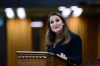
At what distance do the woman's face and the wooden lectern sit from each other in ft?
1.14

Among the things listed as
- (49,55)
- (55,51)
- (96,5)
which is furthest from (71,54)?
(96,5)

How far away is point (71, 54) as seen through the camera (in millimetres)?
2852

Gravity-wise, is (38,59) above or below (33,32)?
above

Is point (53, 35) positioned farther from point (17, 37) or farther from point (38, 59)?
point (17, 37)

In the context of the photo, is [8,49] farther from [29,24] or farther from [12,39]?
[29,24]

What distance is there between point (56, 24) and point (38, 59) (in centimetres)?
43

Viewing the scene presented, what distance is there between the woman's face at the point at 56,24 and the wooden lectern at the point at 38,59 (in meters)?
0.35

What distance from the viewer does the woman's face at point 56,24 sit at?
111 inches

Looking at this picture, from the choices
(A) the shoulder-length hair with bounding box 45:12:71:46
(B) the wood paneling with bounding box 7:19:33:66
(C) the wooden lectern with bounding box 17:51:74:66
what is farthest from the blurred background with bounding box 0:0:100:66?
(C) the wooden lectern with bounding box 17:51:74:66

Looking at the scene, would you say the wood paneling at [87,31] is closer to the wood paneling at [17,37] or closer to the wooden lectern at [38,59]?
the wood paneling at [17,37]

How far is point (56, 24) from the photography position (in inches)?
111

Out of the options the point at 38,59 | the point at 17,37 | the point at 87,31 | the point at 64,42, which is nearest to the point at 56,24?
the point at 64,42

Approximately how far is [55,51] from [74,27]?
10.6 metres

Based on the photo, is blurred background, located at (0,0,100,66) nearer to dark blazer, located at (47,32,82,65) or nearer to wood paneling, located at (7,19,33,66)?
wood paneling, located at (7,19,33,66)
